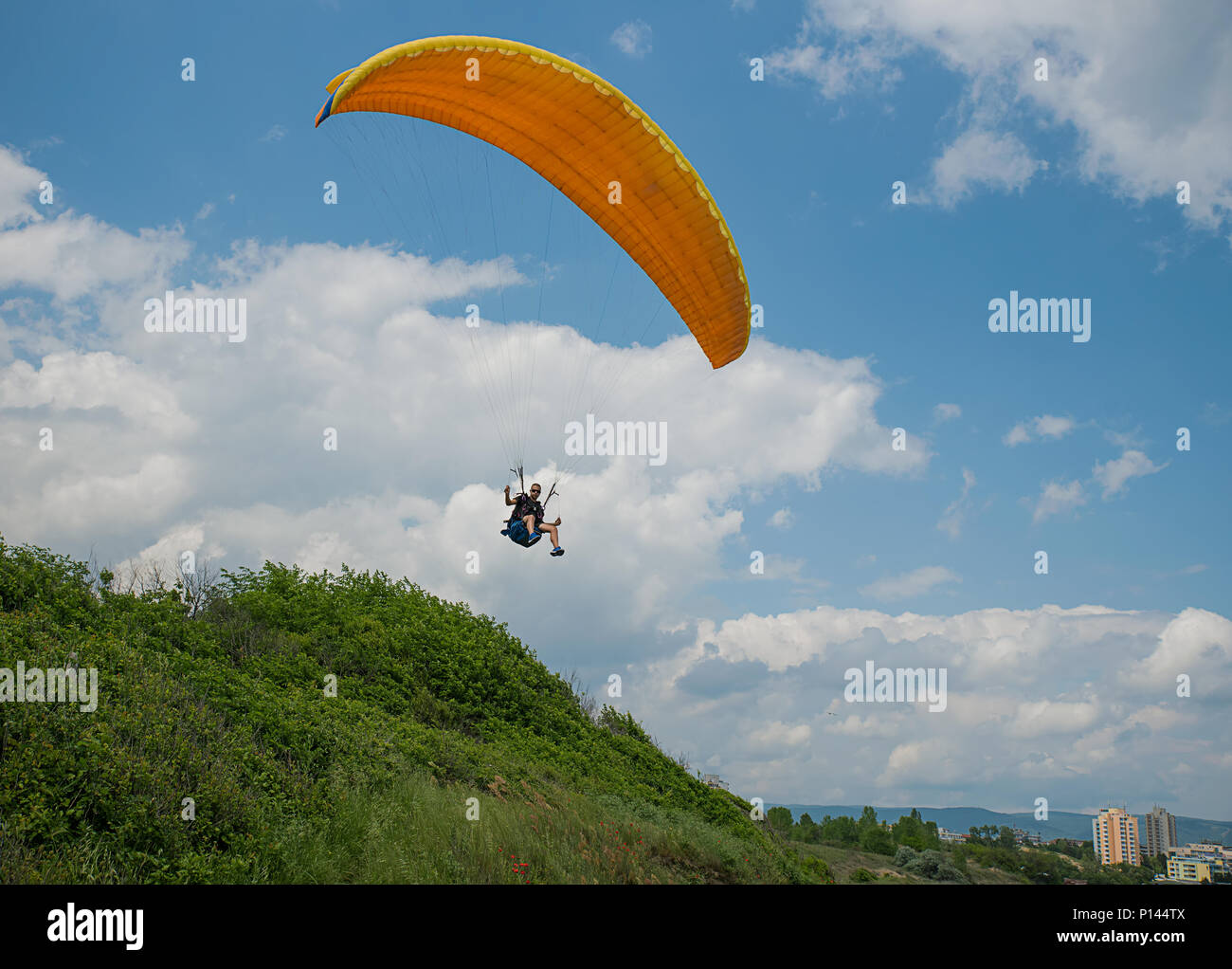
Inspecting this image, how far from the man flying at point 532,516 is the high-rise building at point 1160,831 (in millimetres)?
18926

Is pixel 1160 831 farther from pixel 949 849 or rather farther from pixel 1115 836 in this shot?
pixel 949 849

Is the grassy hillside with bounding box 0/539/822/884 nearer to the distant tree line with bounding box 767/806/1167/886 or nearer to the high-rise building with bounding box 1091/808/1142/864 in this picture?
the distant tree line with bounding box 767/806/1167/886

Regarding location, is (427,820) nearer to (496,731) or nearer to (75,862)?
(75,862)

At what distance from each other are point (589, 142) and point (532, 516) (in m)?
5.50

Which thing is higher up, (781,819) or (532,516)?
(532,516)

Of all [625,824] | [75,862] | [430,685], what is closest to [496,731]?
[430,685]

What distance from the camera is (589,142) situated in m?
11.5

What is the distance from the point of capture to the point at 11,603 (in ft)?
40.5

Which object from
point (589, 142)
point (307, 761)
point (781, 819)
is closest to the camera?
point (307, 761)

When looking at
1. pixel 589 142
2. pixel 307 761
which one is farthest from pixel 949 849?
pixel 589 142

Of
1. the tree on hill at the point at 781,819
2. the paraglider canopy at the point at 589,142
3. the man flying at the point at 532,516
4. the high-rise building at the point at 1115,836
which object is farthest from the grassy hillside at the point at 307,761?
the high-rise building at the point at 1115,836

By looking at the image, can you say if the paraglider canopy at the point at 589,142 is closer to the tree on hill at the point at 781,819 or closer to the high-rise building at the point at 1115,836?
the tree on hill at the point at 781,819

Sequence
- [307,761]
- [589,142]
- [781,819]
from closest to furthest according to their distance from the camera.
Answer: [307,761]
[589,142]
[781,819]
